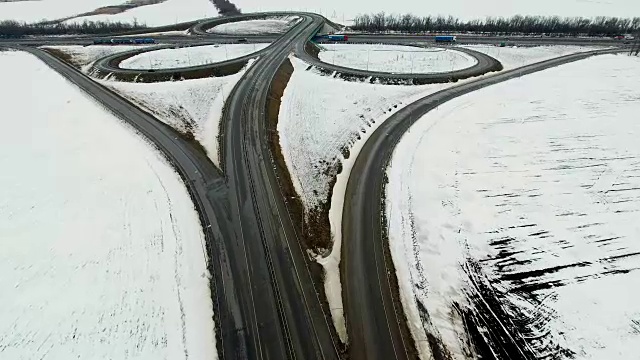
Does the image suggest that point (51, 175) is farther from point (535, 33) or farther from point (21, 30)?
point (535, 33)

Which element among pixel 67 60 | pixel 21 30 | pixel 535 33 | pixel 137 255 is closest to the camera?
pixel 137 255

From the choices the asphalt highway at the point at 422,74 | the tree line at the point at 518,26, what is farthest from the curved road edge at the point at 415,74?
the tree line at the point at 518,26

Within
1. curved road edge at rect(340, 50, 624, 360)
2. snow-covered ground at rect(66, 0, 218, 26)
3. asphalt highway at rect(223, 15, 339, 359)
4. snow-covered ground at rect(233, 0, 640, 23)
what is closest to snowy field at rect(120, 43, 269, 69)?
asphalt highway at rect(223, 15, 339, 359)

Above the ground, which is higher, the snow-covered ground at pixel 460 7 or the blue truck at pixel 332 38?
the snow-covered ground at pixel 460 7

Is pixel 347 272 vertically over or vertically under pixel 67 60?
under

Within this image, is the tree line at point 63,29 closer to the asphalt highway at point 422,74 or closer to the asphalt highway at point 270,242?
the asphalt highway at point 422,74

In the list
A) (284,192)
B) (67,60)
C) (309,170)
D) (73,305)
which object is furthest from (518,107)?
(67,60)

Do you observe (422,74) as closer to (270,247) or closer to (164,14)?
(270,247)
